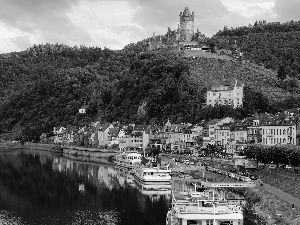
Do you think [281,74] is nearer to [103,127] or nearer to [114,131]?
[114,131]

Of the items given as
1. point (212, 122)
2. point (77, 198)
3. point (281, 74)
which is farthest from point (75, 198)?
point (281, 74)

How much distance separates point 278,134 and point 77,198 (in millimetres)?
27560

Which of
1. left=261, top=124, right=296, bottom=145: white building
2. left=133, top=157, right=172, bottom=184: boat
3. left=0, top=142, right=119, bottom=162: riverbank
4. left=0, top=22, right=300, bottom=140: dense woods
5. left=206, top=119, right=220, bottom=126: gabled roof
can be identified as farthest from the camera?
left=0, top=22, right=300, bottom=140: dense woods

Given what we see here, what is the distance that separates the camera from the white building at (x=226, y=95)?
3907 inches

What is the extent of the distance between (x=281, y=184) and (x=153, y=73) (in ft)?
244

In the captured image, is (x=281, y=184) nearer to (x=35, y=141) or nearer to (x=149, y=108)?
(x=149, y=108)

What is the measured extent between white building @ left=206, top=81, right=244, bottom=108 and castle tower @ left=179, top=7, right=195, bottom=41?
4509 centimetres

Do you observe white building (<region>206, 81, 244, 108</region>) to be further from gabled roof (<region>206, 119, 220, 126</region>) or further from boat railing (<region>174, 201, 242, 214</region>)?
boat railing (<region>174, 201, 242, 214</region>)

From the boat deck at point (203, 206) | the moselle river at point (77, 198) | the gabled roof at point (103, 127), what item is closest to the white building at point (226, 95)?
the gabled roof at point (103, 127)

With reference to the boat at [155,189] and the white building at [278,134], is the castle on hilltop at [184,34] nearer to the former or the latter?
the white building at [278,134]

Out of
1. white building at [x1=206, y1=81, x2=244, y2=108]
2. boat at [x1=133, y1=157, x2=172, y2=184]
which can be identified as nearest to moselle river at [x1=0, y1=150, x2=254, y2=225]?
boat at [x1=133, y1=157, x2=172, y2=184]

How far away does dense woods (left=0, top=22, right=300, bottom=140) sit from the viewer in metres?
107

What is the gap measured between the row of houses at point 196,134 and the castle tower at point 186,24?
1403 inches

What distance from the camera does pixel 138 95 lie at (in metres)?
122
